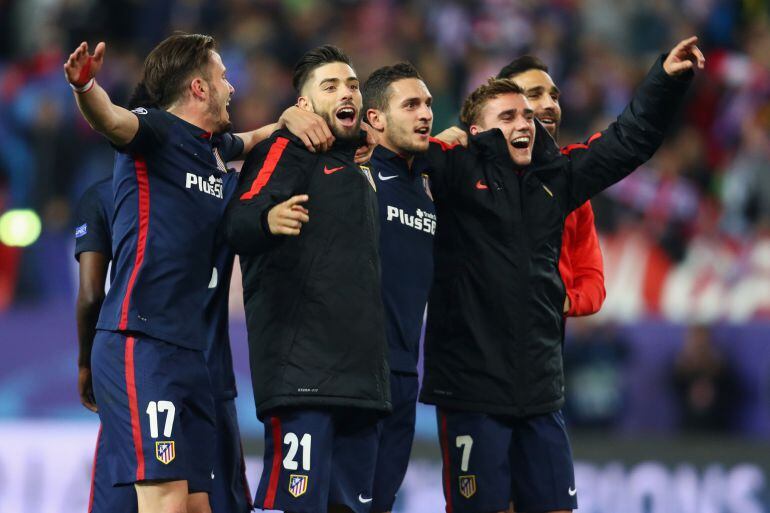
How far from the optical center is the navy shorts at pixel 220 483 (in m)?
5.67

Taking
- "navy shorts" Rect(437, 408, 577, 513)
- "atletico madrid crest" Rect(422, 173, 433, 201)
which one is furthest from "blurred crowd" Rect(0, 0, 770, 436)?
"atletico madrid crest" Rect(422, 173, 433, 201)

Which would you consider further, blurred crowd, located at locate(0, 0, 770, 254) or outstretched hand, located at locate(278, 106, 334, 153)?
blurred crowd, located at locate(0, 0, 770, 254)

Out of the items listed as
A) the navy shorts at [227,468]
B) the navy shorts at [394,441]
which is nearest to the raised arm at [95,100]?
the navy shorts at [227,468]

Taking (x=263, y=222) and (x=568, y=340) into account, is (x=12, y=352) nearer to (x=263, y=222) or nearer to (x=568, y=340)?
(x=568, y=340)

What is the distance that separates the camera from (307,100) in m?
5.68

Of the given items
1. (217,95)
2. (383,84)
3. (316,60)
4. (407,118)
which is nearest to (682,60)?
(407,118)

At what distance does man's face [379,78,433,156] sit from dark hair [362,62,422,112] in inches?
1.0

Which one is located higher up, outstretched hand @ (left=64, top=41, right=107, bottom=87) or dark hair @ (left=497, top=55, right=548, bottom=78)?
dark hair @ (left=497, top=55, right=548, bottom=78)

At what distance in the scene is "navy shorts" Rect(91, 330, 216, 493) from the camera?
515cm

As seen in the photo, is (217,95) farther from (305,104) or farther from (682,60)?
(682,60)

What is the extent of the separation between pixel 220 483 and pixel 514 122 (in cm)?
210

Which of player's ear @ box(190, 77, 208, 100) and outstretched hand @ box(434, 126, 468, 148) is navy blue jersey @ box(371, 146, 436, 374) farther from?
player's ear @ box(190, 77, 208, 100)

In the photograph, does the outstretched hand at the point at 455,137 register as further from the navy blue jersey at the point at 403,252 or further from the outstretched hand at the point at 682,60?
the outstretched hand at the point at 682,60

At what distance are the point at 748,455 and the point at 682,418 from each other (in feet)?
2.86
